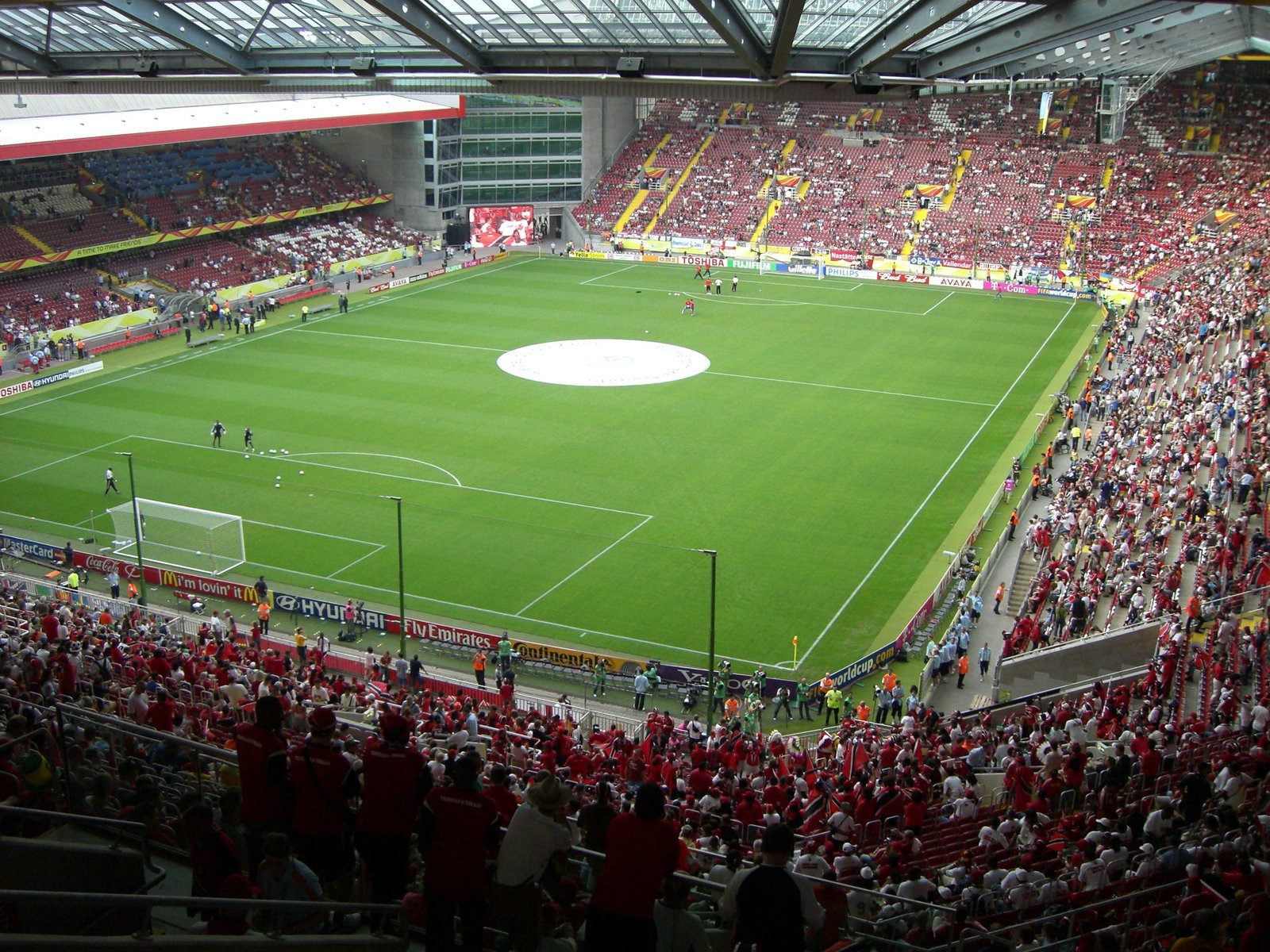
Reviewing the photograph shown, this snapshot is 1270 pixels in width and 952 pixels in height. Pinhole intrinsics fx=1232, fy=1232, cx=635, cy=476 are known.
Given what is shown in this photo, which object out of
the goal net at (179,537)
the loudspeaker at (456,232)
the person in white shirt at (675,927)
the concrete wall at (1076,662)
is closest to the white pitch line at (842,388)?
the concrete wall at (1076,662)

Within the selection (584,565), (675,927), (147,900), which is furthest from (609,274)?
(147,900)

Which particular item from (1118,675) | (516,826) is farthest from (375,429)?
(516,826)

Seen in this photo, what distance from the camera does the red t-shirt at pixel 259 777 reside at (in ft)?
27.6

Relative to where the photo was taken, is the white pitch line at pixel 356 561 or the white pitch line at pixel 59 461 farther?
the white pitch line at pixel 59 461

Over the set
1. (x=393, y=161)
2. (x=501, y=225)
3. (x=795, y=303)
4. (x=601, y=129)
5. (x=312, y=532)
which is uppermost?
(x=601, y=129)

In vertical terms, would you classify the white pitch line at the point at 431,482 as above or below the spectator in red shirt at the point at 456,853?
below

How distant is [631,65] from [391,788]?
41.8ft

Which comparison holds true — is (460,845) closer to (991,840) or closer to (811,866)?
(811,866)

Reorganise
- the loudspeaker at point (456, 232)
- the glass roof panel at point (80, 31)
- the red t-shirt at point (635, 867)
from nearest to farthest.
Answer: the red t-shirt at point (635, 867), the glass roof panel at point (80, 31), the loudspeaker at point (456, 232)

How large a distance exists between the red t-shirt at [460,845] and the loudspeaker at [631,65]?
42.5 feet

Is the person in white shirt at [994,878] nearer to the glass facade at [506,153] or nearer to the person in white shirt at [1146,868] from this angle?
the person in white shirt at [1146,868]

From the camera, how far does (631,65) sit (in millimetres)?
17766

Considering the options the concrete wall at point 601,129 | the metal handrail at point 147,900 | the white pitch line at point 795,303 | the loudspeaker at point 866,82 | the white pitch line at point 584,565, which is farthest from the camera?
Answer: the concrete wall at point 601,129

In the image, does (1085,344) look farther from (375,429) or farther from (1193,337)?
(375,429)
